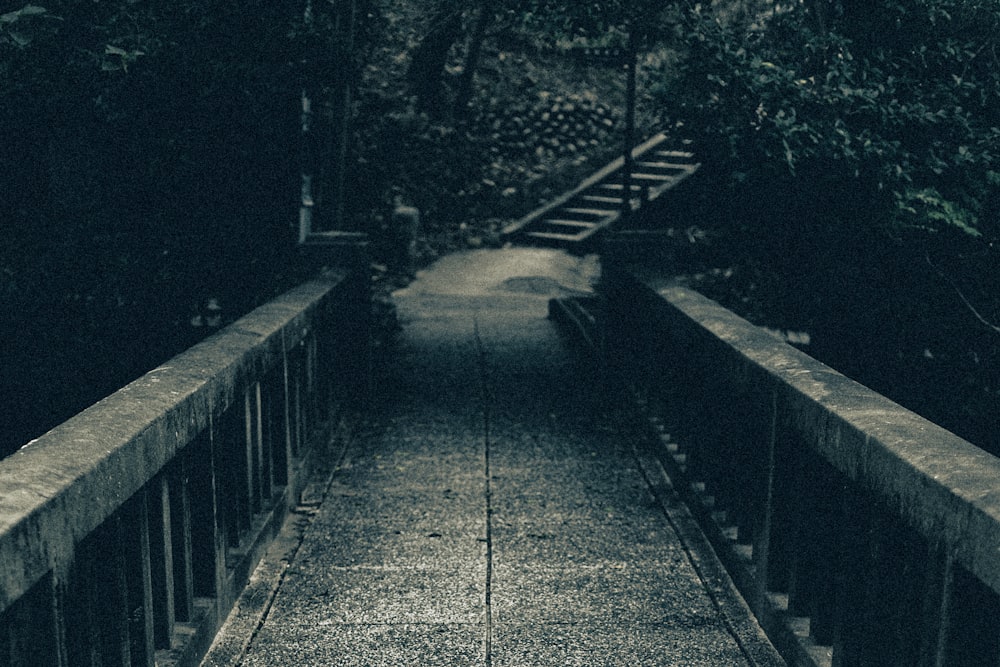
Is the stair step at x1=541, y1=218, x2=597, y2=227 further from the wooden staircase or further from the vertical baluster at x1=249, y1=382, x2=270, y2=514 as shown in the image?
the vertical baluster at x1=249, y1=382, x2=270, y2=514

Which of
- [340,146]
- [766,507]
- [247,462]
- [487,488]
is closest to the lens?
[766,507]

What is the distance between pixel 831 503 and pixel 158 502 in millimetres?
2347

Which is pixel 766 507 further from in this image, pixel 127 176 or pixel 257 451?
pixel 127 176

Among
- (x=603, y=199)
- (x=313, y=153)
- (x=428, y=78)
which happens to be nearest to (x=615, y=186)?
(x=603, y=199)

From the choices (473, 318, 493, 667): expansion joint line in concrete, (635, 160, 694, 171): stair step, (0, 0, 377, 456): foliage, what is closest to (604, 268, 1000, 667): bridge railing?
(473, 318, 493, 667): expansion joint line in concrete

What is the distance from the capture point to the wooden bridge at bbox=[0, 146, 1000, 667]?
269 cm

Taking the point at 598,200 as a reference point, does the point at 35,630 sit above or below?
below

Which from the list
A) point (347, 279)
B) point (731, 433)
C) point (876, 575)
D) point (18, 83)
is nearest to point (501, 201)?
point (347, 279)

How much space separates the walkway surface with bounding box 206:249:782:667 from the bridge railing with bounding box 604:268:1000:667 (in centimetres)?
28

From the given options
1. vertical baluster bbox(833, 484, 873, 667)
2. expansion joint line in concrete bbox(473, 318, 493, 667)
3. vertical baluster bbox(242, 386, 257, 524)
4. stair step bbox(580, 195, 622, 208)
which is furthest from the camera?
stair step bbox(580, 195, 622, 208)

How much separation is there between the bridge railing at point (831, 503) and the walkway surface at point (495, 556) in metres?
0.28

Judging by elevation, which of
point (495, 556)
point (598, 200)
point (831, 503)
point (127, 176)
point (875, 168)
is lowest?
point (495, 556)

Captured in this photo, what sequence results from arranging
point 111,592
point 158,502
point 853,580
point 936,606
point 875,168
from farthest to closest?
point 875,168
point 158,502
point 853,580
point 111,592
point 936,606

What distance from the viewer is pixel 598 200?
2128cm
